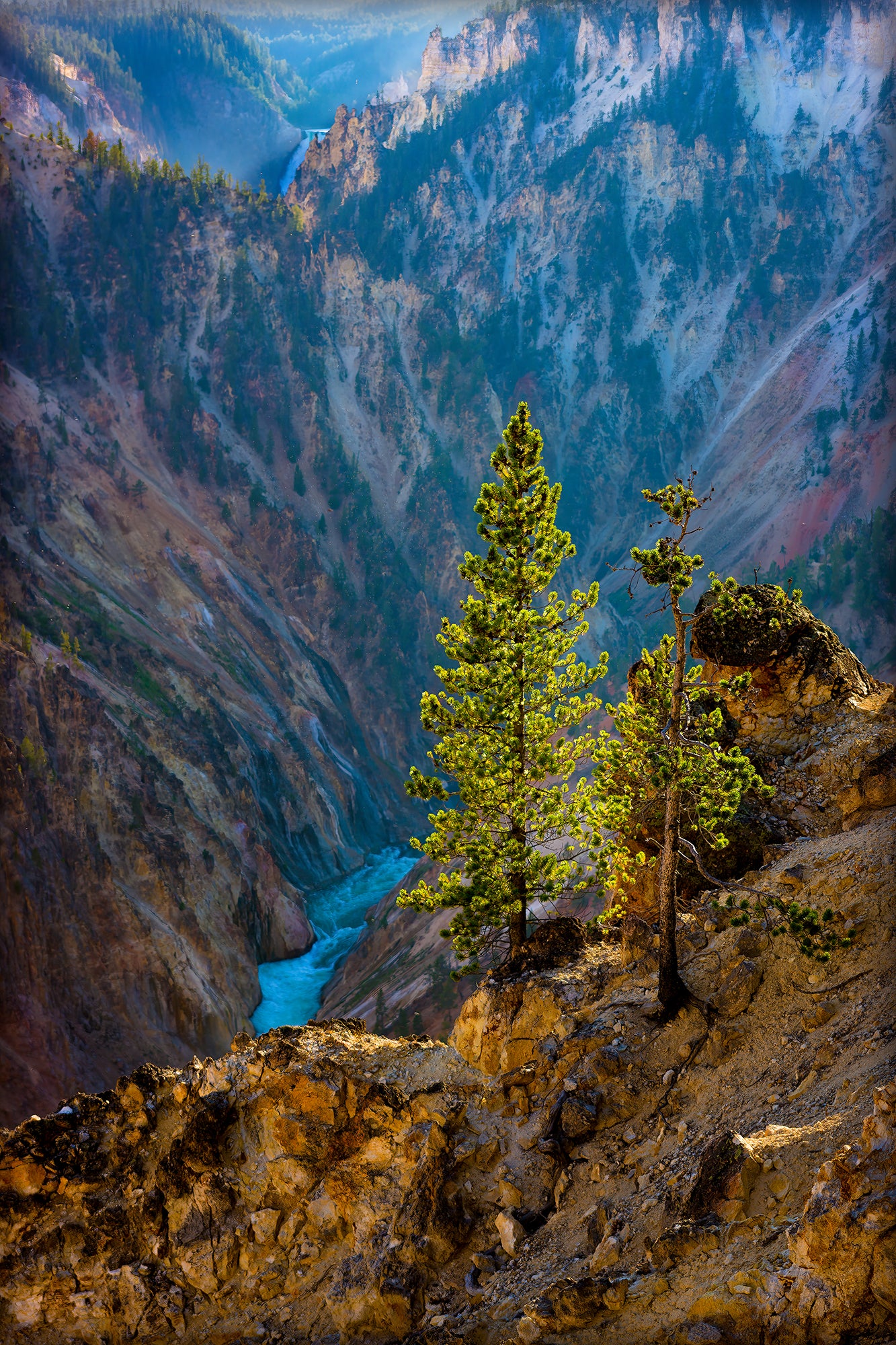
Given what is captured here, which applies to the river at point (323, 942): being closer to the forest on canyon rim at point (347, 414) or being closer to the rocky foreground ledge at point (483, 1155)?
the forest on canyon rim at point (347, 414)

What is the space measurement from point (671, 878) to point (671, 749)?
1820 mm

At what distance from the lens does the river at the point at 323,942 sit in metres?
48.8

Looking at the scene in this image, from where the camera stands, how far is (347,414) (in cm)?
10181

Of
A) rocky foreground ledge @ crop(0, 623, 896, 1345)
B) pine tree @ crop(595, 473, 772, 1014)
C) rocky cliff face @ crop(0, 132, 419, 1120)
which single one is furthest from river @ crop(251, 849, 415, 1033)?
pine tree @ crop(595, 473, 772, 1014)

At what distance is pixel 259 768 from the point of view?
2515 inches

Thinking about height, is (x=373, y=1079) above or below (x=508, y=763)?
below

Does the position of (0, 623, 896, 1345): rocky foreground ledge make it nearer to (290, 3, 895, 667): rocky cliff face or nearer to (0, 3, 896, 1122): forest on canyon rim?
(0, 3, 896, 1122): forest on canyon rim

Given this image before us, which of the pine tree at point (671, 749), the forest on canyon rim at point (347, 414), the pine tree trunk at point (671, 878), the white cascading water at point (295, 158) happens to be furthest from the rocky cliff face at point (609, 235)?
the pine tree trunk at point (671, 878)

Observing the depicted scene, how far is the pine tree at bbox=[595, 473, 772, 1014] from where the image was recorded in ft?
41.8

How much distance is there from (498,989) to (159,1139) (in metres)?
5.29

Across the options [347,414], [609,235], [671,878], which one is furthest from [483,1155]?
[609,235]

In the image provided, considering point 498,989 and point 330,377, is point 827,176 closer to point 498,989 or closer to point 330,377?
point 330,377

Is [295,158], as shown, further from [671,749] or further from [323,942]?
[671,749]

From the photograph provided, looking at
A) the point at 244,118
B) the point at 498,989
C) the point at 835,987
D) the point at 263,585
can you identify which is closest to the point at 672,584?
the point at 835,987
